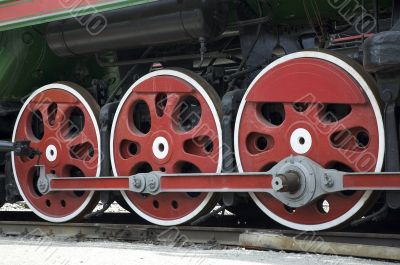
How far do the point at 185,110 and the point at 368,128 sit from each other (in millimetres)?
1530

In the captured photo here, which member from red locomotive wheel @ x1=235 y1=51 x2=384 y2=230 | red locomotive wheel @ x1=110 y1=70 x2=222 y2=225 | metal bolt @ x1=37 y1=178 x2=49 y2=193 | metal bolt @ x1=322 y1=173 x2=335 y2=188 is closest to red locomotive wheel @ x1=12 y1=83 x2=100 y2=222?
metal bolt @ x1=37 y1=178 x2=49 y2=193

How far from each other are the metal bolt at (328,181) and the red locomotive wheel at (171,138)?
825mm

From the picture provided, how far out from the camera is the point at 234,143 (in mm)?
4242

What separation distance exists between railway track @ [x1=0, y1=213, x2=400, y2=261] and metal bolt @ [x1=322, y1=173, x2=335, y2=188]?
1.00 feet

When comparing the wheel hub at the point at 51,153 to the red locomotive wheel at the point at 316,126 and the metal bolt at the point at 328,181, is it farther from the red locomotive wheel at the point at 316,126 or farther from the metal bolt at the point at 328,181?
the metal bolt at the point at 328,181

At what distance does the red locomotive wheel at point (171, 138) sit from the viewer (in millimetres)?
4434

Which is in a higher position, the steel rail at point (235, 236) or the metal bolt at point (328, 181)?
the metal bolt at point (328, 181)

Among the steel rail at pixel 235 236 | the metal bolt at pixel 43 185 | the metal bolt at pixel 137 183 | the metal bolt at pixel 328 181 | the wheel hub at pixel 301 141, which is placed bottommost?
the steel rail at pixel 235 236

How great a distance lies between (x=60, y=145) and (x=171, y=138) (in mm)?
1151

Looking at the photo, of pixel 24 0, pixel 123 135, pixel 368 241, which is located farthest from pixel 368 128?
pixel 24 0

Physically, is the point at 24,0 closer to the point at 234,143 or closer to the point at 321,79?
the point at 234,143

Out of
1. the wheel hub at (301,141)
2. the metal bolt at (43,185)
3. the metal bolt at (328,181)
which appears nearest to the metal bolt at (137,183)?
the metal bolt at (43,185)

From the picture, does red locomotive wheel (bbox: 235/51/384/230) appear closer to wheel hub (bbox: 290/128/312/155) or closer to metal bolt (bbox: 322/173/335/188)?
wheel hub (bbox: 290/128/312/155)

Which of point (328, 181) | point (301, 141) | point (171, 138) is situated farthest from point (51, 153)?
point (328, 181)
